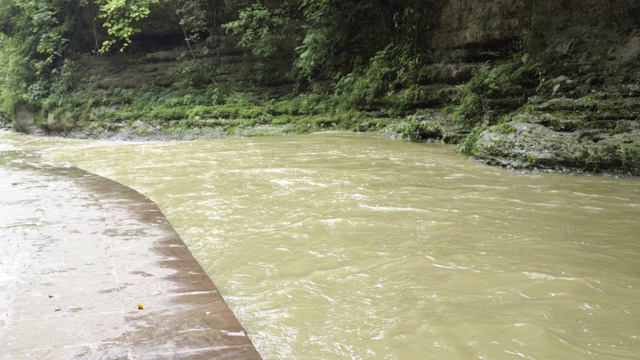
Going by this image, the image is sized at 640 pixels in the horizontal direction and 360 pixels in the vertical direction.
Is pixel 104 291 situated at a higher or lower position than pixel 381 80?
lower

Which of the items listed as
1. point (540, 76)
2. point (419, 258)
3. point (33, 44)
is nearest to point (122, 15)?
point (33, 44)

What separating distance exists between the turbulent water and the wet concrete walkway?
240 mm

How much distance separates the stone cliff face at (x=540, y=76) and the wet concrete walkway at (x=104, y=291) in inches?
230

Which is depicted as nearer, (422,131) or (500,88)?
(422,131)

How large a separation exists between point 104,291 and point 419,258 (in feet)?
6.89

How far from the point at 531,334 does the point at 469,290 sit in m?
0.58

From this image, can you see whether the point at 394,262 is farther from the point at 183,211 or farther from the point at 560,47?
the point at 560,47

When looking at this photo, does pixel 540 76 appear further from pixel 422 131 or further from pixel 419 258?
pixel 419 258

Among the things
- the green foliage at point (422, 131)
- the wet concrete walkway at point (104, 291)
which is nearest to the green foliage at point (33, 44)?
the green foliage at point (422, 131)

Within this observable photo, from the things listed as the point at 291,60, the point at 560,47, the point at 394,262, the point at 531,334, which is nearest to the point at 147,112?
the point at 291,60

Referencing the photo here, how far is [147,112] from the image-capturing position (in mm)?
18031

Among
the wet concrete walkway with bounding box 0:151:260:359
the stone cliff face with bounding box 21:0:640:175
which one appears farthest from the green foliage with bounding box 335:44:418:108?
the wet concrete walkway with bounding box 0:151:260:359

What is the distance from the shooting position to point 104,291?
2826 millimetres

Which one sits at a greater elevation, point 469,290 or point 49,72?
point 49,72
